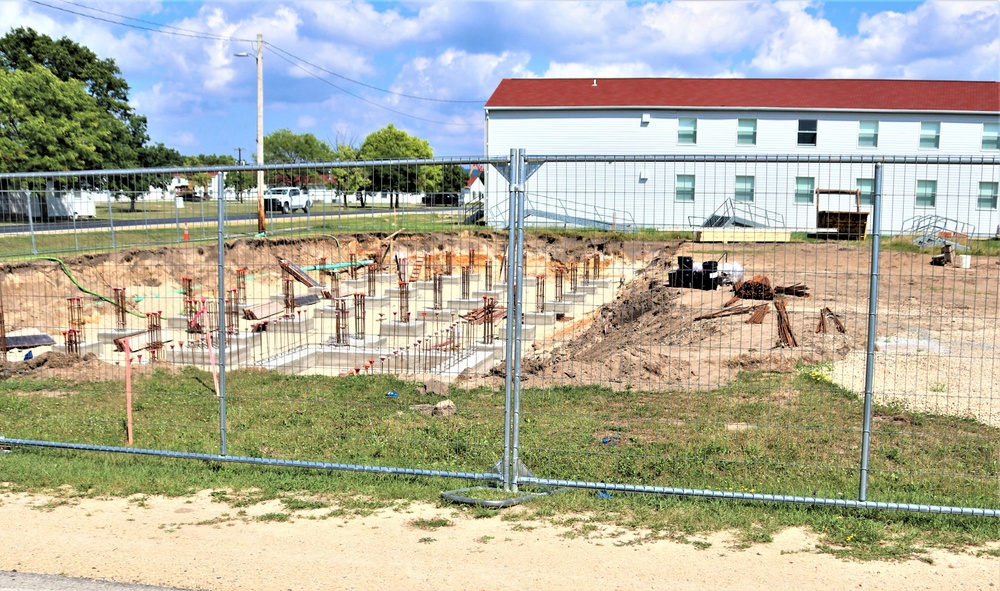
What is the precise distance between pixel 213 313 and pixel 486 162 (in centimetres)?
1447

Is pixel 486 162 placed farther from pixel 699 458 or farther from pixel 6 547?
pixel 6 547

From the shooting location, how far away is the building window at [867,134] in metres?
37.3

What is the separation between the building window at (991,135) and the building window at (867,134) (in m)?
4.95

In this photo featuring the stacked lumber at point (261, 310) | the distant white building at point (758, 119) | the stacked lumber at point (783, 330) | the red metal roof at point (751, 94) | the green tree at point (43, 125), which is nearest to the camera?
the stacked lumber at point (783, 330)

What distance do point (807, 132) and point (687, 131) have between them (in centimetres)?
565

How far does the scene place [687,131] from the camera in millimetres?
38219

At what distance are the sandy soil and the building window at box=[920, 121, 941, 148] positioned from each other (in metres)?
37.4

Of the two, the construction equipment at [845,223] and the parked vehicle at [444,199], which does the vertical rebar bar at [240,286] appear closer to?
the parked vehicle at [444,199]

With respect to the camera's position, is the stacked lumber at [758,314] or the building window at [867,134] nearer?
the stacked lumber at [758,314]

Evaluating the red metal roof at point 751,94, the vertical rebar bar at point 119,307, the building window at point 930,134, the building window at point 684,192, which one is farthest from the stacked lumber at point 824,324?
the building window at point 930,134

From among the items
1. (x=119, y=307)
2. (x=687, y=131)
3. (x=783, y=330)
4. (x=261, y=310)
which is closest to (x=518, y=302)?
(x=783, y=330)

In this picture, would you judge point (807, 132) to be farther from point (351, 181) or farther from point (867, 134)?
point (351, 181)

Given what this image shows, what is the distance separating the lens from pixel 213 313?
18.8m

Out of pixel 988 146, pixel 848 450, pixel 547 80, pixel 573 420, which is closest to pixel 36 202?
pixel 573 420
